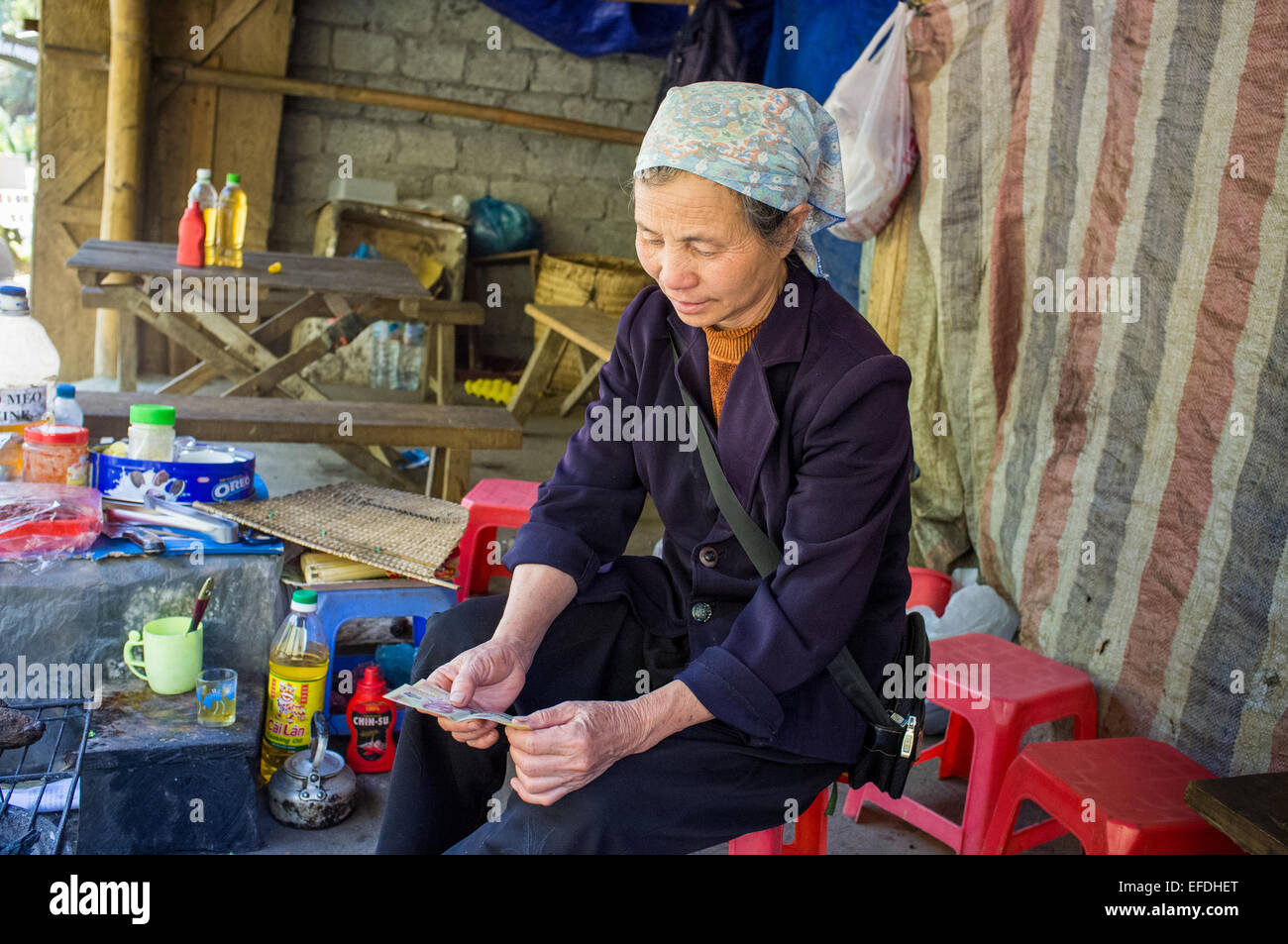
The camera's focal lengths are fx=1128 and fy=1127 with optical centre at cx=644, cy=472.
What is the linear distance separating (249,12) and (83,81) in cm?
102

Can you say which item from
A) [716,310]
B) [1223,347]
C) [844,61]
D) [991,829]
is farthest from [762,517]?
[844,61]

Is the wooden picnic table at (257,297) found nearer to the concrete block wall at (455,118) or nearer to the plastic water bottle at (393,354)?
the plastic water bottle at (393,354)

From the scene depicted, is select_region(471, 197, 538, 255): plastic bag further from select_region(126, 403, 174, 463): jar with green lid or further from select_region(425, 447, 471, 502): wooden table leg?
select_region(126, 403, 174, 463): jar with green lid

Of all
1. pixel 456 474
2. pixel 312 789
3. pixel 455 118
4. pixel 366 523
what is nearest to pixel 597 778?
pixel 312 789

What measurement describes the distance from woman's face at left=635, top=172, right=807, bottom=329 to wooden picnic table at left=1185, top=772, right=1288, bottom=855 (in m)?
1.01

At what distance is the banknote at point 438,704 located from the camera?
1.53 metres

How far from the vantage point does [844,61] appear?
4.88m

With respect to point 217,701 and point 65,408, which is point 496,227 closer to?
point 65,408

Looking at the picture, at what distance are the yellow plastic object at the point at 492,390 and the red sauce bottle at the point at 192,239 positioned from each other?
8.31 feet

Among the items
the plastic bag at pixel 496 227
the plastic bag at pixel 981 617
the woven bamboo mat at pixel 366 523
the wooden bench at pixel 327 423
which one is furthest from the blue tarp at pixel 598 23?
the plastic bag at pixel 981 617

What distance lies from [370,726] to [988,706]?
4.60 feet

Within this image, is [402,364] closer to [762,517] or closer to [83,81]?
[83,81]
